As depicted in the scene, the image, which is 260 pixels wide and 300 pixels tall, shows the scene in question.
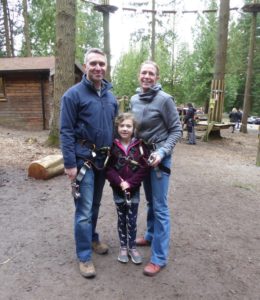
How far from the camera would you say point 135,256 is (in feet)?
10.9

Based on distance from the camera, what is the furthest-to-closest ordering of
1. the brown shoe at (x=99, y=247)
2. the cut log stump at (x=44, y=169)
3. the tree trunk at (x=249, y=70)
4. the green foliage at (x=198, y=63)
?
the green foliage at (x=198, y=63) < the tree trunk at (x=249, y=70) < the cut log stump at (x=44, y=169) < the brown shoe at (x=99, y=247)

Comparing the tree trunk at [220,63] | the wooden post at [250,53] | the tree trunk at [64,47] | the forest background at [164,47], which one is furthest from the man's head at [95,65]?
the forest background at [164,47]

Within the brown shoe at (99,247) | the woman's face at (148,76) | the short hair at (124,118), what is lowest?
the brown shoe at (99,247)

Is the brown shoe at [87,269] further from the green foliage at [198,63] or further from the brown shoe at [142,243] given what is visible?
the green foliage at [198,63]

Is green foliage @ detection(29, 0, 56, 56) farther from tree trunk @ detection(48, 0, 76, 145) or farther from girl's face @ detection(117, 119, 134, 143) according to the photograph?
girl's face @ detection(117, 119, 134, 143)

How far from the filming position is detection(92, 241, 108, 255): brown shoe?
11.5 feet

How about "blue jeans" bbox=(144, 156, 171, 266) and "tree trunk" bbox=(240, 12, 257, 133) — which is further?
"tree trunk" bbox=(240, 12, 257, 133)

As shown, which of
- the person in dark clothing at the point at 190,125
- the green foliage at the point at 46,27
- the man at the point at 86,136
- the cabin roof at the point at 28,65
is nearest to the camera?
the man at the point at 86,136

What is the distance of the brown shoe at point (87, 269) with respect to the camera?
9.99 ft

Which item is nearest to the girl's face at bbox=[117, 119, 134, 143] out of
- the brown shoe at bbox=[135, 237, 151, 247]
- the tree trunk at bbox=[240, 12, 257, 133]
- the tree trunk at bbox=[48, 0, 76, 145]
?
the brown shoe at bbox=[135, 237, 151, 247]

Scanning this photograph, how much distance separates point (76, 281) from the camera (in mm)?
2996

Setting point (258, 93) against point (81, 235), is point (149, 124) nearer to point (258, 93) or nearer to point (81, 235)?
point (81, 235)

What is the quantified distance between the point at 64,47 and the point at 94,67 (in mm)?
5962

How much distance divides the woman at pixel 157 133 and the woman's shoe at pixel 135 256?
131 millimetres
